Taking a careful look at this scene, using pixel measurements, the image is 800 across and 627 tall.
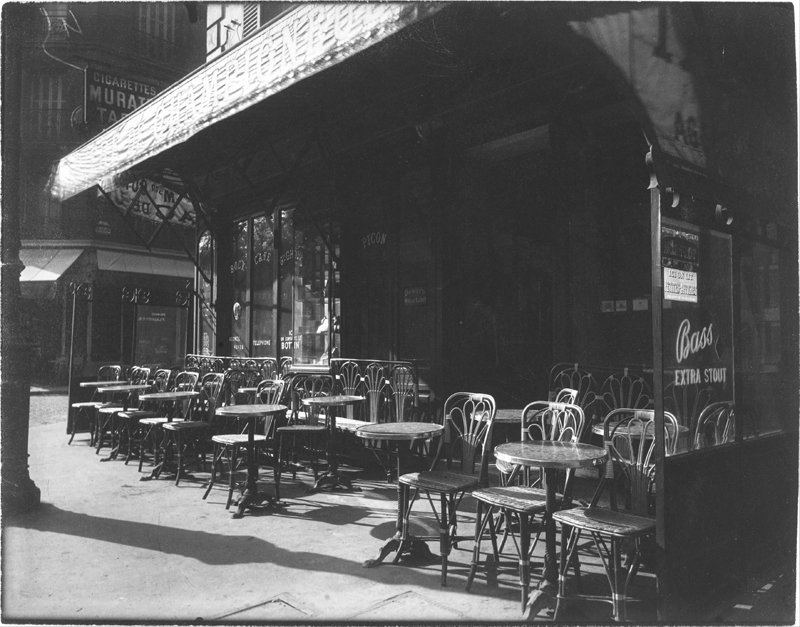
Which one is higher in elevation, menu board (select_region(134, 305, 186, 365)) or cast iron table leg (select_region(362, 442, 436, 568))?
menu board (select_region(134, 305, 186, 365))

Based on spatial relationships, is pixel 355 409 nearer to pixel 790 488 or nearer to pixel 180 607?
pixel 180 607

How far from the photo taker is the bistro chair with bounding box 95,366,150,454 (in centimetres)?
941

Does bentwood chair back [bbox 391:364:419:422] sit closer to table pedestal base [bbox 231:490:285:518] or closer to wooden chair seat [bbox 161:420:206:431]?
table pedestal base [bbox 231:490:285:518]

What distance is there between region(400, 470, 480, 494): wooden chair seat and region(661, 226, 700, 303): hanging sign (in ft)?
6.17

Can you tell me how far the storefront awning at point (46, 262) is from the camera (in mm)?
15570

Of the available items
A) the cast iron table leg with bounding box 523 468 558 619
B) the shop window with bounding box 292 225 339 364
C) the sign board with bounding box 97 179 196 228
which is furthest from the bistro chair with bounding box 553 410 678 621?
the sign board with bounding box 97 179 196 228

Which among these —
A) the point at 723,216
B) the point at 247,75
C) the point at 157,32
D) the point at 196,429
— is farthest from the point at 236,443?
the point at 157,32

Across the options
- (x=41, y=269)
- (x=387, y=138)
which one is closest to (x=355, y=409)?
(x=387, y=138)

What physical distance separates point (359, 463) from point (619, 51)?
6307 millimetres

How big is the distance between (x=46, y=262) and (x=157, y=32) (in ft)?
24.5

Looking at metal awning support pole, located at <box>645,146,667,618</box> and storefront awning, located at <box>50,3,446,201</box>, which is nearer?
metal awning support pole, located at <box>645,146,667,618</box>

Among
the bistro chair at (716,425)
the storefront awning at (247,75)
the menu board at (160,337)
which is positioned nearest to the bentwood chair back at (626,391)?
the bistro chair at (716,425)

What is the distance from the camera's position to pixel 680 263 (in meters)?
3.56

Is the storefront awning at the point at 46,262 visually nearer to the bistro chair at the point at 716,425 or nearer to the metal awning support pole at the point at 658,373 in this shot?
the metal awning support pole at the point at 658,373
